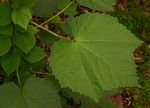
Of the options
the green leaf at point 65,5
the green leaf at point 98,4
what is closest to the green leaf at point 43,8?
the green leaf at point 65,5

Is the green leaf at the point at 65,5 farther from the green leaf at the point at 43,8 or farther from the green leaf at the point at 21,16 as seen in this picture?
the green leaf at the point at 21,16

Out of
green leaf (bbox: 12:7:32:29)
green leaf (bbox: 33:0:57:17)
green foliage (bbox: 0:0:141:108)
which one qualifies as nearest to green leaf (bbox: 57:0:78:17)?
green leaf (bbox: 33:0:57:17)

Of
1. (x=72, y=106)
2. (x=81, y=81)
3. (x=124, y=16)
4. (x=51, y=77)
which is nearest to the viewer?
(x=81, y=81)

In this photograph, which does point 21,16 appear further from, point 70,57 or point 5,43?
point 70,57

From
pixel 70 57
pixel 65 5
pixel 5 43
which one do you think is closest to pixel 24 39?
pixel 5 43

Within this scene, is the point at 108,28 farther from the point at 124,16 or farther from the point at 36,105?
the point at 124,16

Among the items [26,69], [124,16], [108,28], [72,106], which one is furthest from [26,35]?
[124,16]

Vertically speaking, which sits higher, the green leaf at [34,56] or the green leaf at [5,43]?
the green leaf at [5,43]
